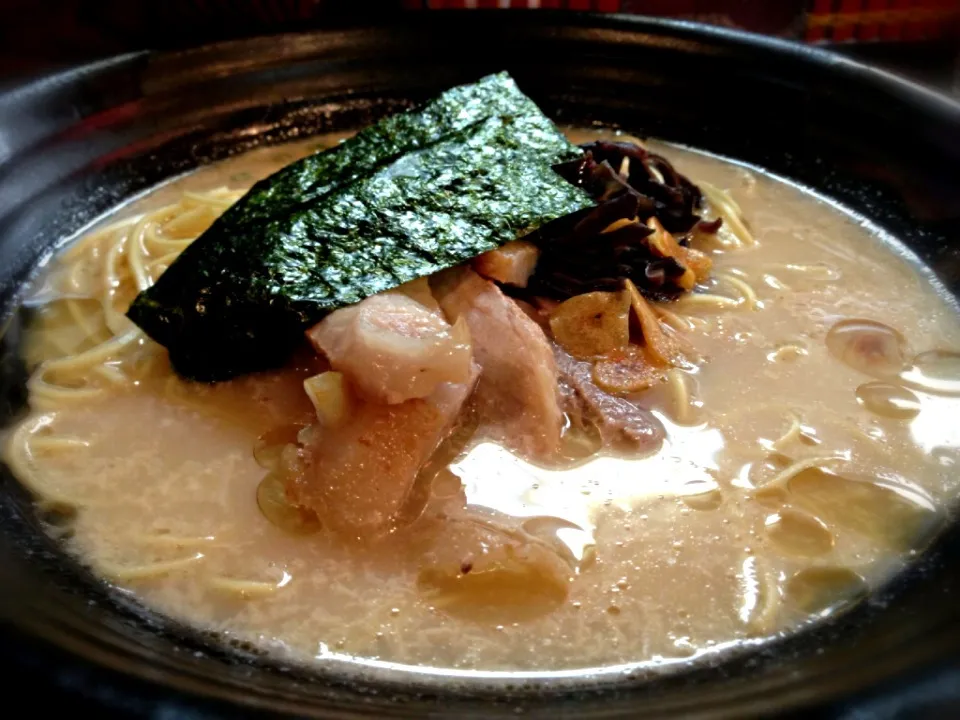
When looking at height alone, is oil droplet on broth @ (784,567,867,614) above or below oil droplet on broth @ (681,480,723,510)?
below

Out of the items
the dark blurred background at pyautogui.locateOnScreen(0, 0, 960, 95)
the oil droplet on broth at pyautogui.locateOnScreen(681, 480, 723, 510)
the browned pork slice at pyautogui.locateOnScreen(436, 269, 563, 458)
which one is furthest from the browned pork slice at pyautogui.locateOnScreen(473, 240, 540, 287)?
the dark blurred background at pyautogui.locateOnScreen(0, 0, 960, 95)

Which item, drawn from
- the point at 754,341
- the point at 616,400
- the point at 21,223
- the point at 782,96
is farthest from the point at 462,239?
the point at 782,96

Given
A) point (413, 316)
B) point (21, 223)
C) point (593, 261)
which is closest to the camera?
point (413, 316)

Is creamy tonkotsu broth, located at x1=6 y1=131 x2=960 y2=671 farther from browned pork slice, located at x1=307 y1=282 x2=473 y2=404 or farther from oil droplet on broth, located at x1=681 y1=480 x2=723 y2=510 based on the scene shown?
browned pork slice, located at x1=307 y1=282 x2=473 y2=404

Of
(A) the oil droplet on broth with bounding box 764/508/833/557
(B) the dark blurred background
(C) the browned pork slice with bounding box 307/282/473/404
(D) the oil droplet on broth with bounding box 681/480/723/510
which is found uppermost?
(B) the dark blurred background

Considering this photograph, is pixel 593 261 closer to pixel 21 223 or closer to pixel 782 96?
pixel 782 96

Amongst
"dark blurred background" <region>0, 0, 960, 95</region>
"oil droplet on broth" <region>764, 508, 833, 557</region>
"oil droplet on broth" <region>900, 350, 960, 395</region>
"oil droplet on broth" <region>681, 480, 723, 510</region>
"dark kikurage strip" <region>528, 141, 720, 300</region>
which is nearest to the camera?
"oil droplet on broth" <region>764, 508, 833, 557</region>

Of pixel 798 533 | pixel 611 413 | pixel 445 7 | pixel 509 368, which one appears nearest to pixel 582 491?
pixel 611 413

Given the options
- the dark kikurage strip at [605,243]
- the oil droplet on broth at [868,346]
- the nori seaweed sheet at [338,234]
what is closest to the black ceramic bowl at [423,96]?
the oil droplet on broth at [868,346]
